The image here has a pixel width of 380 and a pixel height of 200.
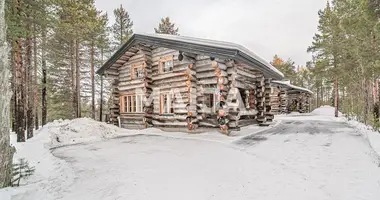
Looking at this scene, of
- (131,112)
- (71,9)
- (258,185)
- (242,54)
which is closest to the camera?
(258,185)

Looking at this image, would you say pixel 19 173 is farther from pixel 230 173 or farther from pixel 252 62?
pixel 252 62

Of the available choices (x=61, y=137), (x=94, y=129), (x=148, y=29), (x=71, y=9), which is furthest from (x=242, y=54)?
(x=148, y=29)

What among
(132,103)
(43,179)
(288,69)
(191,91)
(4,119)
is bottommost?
(43,179)

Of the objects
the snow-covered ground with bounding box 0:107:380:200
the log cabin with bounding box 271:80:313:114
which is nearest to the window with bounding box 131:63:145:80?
the snow-covered ground with bounding box 0:107:380:200

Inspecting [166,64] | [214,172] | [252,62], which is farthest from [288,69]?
[214,172]

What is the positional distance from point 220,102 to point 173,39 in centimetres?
406

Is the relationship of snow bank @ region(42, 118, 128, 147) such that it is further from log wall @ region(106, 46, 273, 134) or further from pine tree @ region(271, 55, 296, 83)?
pine tree @ region(271, 55, 296, 83)

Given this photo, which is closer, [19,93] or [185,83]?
[19,93]

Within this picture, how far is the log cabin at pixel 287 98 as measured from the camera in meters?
25.6

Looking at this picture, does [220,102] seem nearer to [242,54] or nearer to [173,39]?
[242,54]

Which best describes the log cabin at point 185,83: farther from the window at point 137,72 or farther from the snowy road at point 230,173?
the snowy road at point 230,173

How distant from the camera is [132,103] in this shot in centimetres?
1461

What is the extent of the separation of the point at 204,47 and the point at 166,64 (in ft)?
12.4

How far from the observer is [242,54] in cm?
919
